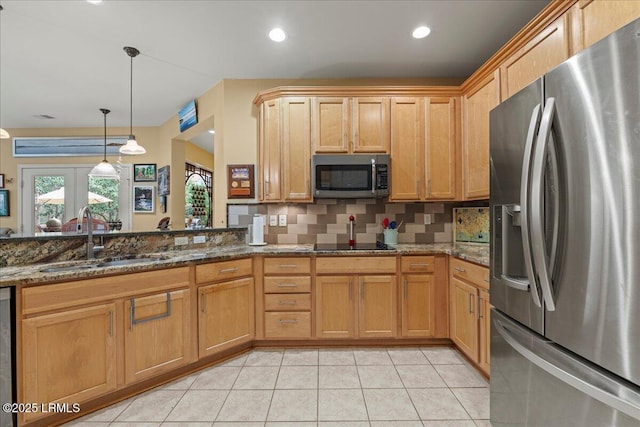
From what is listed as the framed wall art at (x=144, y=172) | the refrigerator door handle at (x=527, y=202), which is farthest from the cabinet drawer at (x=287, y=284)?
the framed wall art at (x=144, y=172)

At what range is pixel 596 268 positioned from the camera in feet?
2.91

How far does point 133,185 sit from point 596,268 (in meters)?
6.09

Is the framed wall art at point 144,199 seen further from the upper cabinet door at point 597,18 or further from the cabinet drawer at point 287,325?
the upper cabinet door at point 597,18

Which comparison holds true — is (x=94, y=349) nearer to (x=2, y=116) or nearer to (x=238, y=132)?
(x=238, y=132)

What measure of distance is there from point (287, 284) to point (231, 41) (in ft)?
7.45

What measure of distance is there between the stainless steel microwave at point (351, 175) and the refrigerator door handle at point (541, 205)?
68.6 inches

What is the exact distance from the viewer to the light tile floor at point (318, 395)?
1635mm

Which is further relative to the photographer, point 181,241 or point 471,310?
point 181,241

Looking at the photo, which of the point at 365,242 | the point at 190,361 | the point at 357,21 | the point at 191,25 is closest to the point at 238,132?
the point at 191,25

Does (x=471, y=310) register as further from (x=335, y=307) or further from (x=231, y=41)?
(x=231, y=41)

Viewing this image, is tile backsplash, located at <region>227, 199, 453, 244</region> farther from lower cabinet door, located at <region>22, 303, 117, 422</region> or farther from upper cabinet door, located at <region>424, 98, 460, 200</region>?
lower cabinet door, located at <region>22, 303, 117, 422</region>

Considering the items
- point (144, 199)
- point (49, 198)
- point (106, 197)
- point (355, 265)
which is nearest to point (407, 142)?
point (355, 265)

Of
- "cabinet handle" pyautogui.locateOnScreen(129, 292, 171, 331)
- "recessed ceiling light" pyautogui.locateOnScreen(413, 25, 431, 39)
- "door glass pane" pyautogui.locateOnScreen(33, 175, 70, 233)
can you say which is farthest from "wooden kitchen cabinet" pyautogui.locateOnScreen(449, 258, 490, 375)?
"door glass pane" pyautogui.locateOnScreen(33, 175, 70, 233)

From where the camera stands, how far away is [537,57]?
71.3 inches
